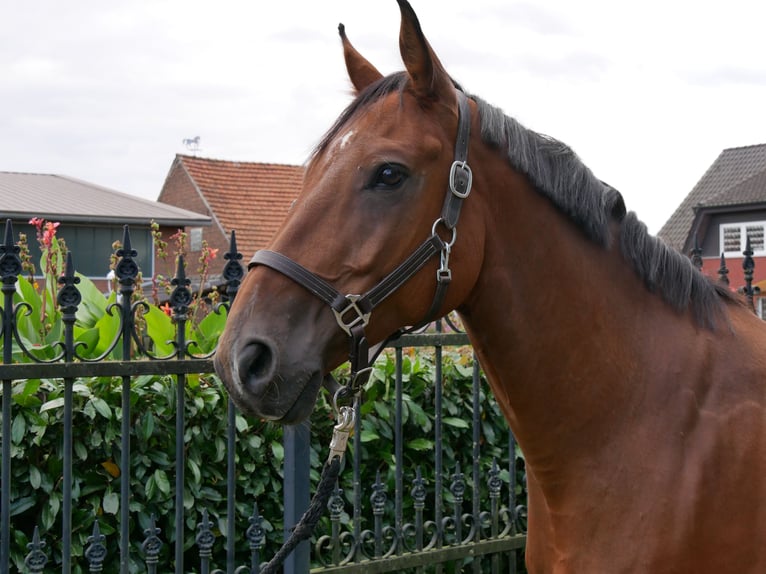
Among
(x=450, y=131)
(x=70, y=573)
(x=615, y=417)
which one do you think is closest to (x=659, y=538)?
(x=615, y=417)

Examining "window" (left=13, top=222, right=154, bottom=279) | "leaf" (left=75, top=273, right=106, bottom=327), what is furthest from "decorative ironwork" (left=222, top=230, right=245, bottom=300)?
"window" (left=13, top=222, right=154, bottom=279)

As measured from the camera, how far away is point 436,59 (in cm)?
224

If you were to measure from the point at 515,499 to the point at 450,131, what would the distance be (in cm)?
297

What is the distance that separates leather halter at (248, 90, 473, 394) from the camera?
2006mm

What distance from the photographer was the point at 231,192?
95.3 ft

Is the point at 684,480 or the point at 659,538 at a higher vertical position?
the point at 684,480

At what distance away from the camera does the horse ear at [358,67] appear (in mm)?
2541

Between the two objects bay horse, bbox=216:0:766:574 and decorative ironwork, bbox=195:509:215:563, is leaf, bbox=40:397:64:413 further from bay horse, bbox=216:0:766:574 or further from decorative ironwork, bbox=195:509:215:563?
bay horse, bbox=216:0:766:574

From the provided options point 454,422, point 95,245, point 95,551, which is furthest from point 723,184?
point 95,551

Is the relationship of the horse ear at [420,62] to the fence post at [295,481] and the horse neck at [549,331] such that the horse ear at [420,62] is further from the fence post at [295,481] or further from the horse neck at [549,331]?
the fence post at [295,481]

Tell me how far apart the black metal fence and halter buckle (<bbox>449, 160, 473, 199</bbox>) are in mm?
1239

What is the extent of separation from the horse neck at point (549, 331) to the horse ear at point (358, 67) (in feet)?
1.82

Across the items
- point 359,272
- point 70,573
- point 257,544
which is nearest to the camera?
point 359,272

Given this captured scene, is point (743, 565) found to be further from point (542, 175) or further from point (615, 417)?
point (542, 175)
